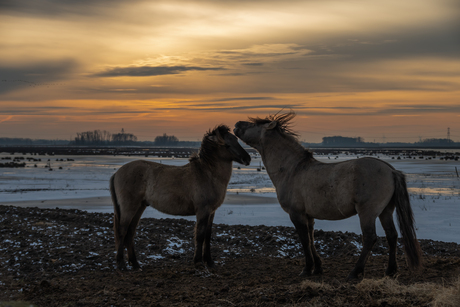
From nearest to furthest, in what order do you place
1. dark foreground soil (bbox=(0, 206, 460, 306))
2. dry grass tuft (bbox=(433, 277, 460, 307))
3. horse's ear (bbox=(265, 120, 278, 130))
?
dry grass tuft (bbox=(433, 277, 460, 307))
dark foreground soil (bbox=(0, 206, 460, 306))
horse's ear (bbox=(265, 120, 278, 130))

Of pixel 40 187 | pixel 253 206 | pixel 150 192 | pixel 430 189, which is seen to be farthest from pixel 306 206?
pixel 40 187

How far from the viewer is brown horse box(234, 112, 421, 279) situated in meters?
5.57

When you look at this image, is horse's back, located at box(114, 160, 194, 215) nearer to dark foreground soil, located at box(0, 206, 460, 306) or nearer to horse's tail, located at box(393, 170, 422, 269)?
dark foreground soil, located at box(0, 206, 460, 306)

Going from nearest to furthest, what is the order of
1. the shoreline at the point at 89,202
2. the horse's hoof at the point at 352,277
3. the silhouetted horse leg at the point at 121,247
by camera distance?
1. the horse's hoof at the point at 352,277
2. the silhouetted horse leg at the point at 121,247
3. the shoreline at the point at 89,202

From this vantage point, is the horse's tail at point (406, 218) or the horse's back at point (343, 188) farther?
the horse's tail at point (406, 218)

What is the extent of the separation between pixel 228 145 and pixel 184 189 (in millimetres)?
1186

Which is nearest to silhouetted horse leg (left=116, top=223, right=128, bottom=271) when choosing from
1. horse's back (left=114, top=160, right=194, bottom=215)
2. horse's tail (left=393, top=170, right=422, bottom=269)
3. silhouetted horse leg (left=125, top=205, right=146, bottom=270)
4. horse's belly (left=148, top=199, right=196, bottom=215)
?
silhouetted horse leg (left=125, top=205, right=146, bottom=270)

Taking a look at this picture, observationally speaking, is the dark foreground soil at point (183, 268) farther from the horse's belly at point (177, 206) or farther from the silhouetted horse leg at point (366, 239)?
the horse's belly at point (177, 206)

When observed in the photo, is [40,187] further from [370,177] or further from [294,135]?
[370,177]

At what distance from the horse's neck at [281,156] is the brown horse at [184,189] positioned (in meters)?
0.48

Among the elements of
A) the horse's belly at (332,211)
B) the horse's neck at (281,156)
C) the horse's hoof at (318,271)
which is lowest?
the horse's hoof at (318,271)

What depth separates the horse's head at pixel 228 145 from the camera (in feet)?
23.8

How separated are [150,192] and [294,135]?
291 centimetres

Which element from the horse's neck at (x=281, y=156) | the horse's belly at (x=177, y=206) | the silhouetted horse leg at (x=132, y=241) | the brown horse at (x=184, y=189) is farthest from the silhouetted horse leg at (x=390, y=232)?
the silhouetted horse leg at (x=132, y=241)
